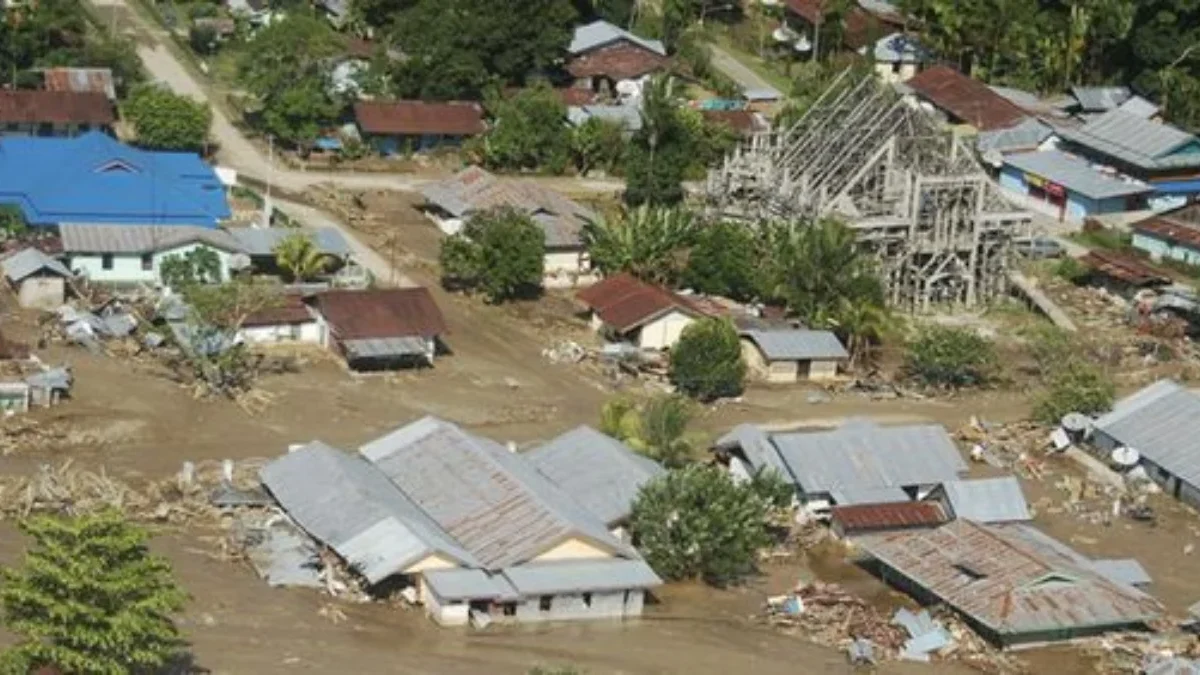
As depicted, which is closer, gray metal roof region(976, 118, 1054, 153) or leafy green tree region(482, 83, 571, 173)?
leafy green tree region(482, 83, 571, 173)

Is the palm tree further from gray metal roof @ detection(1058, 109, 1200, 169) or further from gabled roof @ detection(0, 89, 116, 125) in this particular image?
gray metal roof @ detection(1058, 109, 1200, 169)

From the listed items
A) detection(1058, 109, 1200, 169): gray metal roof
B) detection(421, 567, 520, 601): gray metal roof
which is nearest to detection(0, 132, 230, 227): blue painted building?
detection(421, 567, 520, 601): gray metal roof

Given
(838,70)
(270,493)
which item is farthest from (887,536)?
(838,70)

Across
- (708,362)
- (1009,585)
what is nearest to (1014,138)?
(708,362)

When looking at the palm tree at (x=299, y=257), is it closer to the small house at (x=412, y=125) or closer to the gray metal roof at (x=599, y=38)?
the small house at (x=412, y=125)

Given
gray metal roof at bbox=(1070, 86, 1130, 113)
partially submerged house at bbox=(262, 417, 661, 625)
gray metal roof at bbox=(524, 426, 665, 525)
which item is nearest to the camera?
partially submerged house at bbox=(262, 417, 661, 625)

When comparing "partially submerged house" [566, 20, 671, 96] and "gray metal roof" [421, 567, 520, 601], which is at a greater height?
"partially submerged house" [566, 20, 671, 96]

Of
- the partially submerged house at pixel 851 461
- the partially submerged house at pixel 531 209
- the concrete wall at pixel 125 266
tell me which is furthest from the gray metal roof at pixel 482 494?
the partially submerged house at pixel 531 209

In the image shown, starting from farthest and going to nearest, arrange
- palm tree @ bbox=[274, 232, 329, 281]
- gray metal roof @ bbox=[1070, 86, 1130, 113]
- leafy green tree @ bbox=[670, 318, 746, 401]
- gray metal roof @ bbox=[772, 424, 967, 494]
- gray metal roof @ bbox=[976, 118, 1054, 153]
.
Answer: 1. gray metal roof @ bbox=[1070, 86, 1130, 113]
2. gray metal roof @ bbox=[976, 118, 1054, 153]
3. palm tree @ bbox=[274, 232, 329, 281]
4. leafy green tree @ bbox=[670, 318, 746, 401]
5. gray metal roof @ bbox=[772, 424, 967, 494]
